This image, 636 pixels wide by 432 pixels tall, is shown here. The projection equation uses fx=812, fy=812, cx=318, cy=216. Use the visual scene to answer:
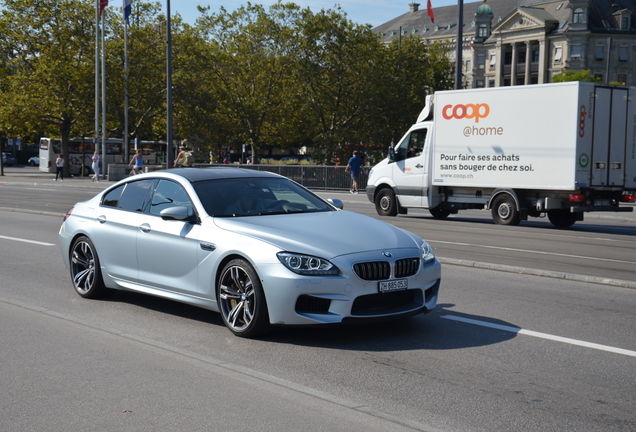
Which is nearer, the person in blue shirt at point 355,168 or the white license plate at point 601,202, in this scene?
the white license plate at point 601,202

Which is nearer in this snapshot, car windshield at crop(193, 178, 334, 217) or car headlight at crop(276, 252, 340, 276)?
car headlight at crop(276, 252, 340, 276)

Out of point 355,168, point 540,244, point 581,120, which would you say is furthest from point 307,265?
point 355,168

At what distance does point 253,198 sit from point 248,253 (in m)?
1.10

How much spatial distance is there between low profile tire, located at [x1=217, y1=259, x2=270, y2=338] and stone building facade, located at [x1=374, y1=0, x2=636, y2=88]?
93.2 meters

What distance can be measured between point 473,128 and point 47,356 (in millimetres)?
15452

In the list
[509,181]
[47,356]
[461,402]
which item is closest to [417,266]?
[461,402]

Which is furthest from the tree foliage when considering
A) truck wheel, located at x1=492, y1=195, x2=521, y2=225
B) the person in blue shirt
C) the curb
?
the curb

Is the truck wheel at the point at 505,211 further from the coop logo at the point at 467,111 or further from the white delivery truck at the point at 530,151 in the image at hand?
the coop logo at the point at 467,111

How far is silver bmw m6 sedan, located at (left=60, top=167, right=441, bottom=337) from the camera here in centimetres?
616

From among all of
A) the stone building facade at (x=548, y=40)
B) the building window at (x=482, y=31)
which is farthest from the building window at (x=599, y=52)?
the building window at (x=482, y=31)

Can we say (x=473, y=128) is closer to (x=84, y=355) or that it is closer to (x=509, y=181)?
(x=509, y=181)

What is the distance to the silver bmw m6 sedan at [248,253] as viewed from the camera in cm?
616

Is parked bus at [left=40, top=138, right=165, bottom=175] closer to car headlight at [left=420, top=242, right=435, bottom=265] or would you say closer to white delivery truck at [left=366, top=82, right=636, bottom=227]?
white delivery truck at [left=366, top=82, right=636, bottom=227]

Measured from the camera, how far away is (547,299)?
8430 millimetres
